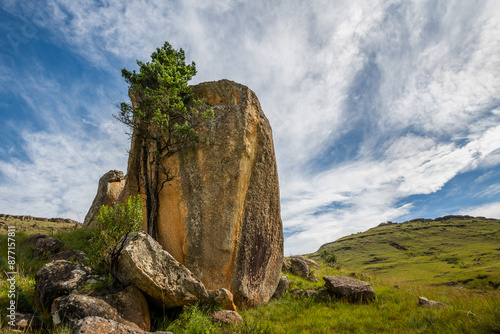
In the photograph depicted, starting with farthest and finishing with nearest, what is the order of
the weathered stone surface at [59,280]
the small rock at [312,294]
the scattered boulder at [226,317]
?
the small rock at [312,294], the scattered boulder at [226,317], the weathered stone surface at [59,280]

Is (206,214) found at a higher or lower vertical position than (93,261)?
higher

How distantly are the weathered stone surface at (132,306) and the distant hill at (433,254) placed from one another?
67.4m

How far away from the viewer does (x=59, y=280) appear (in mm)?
8047

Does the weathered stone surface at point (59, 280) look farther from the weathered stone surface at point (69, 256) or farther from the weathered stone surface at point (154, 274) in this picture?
the weathered stone surface at point (69, 256)

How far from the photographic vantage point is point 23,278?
9508mm

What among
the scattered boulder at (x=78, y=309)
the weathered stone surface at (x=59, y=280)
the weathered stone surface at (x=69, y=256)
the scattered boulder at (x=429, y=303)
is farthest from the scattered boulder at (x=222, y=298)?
the scattered boulder at (x=429, y=303)

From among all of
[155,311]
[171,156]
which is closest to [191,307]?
[155,311]

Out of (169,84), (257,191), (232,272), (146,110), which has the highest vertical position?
(169,84)

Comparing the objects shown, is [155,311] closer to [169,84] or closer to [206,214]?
[206,214]

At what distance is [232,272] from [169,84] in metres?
11.3

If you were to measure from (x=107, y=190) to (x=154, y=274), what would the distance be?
22.5m

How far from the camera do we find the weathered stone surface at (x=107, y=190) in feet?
86.8

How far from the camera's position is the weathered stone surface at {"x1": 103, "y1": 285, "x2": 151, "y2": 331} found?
24.9 ft

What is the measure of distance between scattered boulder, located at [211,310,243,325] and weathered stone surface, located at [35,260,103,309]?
4257mm
